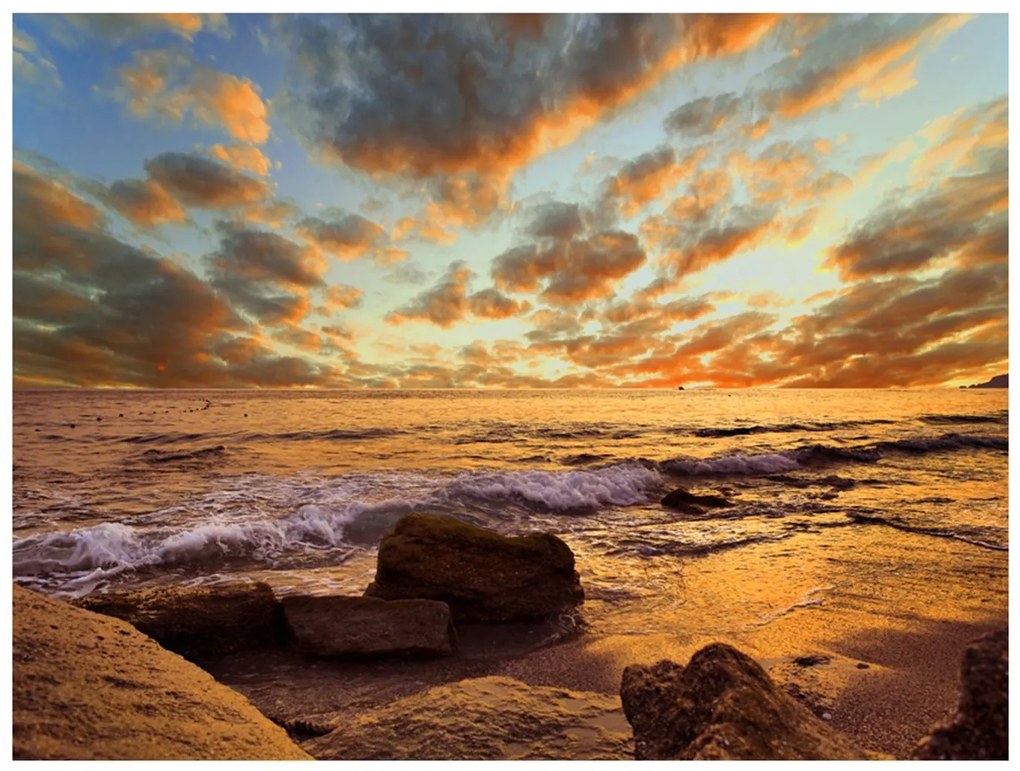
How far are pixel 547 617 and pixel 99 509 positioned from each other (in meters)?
9.54

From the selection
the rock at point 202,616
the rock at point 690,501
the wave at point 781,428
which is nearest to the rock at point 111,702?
the rock at point 202,616

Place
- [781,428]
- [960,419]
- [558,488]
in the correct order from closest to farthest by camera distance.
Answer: [558,488] → [781,428] → [960,419]

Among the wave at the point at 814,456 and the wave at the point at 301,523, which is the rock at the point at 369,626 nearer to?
the wave at the point at 301,523

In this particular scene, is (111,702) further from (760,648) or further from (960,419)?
(960,419)

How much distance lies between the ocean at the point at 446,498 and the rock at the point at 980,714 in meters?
3.71

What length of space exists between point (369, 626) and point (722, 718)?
3339mm

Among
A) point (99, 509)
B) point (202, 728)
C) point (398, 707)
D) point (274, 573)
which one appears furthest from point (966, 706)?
point (99, 509)

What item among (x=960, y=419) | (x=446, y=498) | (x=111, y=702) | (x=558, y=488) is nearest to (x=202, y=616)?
(x=111, y=702)

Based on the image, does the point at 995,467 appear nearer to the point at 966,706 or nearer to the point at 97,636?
the point at 966,706

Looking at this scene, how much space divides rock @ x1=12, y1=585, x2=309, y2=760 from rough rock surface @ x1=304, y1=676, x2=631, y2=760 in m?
0.41

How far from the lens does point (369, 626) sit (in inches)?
187

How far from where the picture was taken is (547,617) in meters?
5.72

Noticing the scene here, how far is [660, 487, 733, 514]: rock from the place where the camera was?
1177cm

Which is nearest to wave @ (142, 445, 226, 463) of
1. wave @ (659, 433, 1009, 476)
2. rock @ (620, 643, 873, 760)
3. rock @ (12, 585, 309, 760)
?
wave @ (659, 433, 1009, 476)
